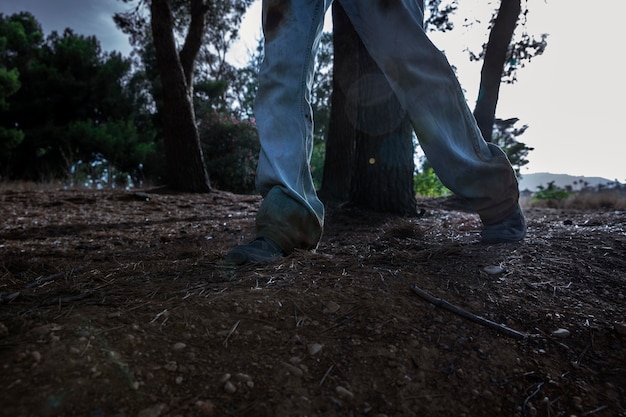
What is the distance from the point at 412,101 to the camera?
1.79m

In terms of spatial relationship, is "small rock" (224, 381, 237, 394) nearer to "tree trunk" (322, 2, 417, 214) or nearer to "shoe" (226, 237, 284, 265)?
"shoe" (226, 237, 284, 265)

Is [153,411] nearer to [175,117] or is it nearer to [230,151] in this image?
→ [175,117]

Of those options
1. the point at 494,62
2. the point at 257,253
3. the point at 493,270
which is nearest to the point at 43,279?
the point at 257,253

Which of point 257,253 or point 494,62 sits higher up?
point 494,62

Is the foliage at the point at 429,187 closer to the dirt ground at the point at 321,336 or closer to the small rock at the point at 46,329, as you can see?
the dirt ground at the point at 321,336

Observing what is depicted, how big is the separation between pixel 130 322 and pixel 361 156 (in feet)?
10.6

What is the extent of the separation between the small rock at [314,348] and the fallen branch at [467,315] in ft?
1.29

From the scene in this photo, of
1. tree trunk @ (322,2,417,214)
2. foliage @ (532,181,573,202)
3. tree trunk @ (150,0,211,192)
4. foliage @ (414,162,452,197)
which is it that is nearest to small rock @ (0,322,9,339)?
tree trunk @ (322,2,417,214)

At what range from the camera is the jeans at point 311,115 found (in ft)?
5.38

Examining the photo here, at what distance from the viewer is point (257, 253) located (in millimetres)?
1530

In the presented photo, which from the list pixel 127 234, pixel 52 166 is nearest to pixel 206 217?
pixel 127 234

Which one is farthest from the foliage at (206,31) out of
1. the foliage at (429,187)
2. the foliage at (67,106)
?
the foliage at (429,187)

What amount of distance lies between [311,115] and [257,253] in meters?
0.65

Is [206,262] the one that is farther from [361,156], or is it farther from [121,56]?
[121,56]
